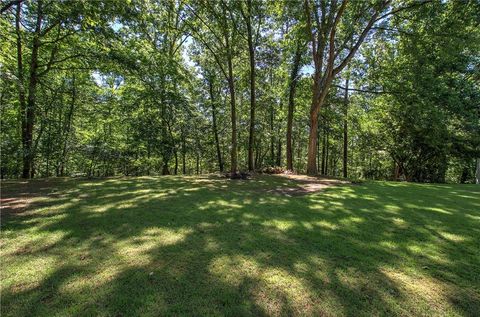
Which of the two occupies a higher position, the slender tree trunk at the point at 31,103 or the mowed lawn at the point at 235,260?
the slender tree trunk at the point at 31,103

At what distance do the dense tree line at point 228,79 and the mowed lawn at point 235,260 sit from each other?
5401 millimetres

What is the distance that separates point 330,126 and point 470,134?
7.79 m

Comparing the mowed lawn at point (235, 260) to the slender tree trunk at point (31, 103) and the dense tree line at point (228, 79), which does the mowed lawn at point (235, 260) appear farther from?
the slender tree trunk at point (31, 103)

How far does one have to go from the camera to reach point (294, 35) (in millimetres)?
12305

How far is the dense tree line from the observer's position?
30.9 ft

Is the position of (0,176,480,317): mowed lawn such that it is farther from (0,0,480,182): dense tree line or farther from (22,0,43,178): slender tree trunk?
(22,0,43,178): slender tree trunk

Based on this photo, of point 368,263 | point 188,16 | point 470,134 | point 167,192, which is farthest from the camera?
point 470,134

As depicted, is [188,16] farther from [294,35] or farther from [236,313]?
[236,313]

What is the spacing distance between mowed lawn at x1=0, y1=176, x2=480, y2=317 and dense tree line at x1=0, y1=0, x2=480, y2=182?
5.40 meters

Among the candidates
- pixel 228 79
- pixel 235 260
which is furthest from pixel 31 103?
pixel 235 260

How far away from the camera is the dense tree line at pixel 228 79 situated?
9.41m

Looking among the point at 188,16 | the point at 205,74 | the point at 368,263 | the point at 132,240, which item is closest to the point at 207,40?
the point at 188,16

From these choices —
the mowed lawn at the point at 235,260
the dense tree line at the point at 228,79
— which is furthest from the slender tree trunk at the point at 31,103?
the mowed lawn at the point at 235,260

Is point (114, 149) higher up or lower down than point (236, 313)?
higher up
